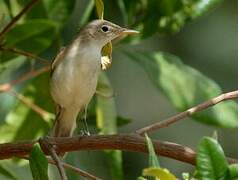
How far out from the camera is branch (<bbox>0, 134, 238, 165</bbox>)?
135cm

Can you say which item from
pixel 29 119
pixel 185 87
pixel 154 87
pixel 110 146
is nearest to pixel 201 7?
pixel 185 87

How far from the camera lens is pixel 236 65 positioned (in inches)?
160

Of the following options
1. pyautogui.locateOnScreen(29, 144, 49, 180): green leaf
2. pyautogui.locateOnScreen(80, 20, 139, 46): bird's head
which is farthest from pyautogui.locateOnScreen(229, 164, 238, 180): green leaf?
pyautogui.locateOnScreen(80, 20, 139, 46): bird's head

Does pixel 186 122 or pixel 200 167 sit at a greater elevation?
pixel 186 122

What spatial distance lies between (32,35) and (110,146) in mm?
803

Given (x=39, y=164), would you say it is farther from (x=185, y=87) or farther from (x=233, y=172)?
(x=185, y=87)

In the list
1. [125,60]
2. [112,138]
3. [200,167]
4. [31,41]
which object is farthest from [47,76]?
[125,60]

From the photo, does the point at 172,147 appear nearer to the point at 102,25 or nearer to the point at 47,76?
the point at 102,25

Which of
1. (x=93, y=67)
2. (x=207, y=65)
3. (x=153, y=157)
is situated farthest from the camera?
(x=207, y=65)

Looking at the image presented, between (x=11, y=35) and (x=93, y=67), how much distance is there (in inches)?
10.4

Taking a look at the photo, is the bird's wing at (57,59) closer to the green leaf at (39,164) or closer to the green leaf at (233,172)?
the green leaf at (39,164)

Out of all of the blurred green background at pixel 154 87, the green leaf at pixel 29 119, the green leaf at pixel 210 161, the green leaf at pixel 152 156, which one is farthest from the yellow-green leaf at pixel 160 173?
the blurred green background at pixel 154 87

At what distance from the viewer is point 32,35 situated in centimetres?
215

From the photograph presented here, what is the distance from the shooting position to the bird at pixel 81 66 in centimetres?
206
